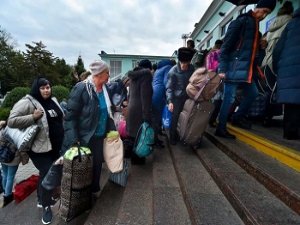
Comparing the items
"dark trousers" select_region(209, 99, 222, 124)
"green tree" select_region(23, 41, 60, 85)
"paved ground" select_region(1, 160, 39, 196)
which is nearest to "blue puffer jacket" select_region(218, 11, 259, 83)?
"dark trousers" select_region(209, 99, 222, 124)

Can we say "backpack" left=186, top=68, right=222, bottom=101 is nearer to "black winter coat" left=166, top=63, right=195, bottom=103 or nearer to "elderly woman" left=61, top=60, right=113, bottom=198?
"black winter coat" left=166, top=63, right=195, bottom=103

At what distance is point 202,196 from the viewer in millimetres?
2715

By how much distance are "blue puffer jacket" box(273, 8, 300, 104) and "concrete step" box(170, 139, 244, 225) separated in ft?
4.23

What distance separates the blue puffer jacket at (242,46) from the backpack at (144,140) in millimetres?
1421

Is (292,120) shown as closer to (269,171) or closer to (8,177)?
(269,171)

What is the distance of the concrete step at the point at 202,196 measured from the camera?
2305mm

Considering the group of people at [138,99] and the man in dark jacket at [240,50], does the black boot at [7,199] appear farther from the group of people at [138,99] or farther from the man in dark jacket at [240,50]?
the man in dark jacket at [240,50]

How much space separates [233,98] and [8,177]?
12.6 ft

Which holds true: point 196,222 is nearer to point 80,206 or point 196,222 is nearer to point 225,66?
point 80,206

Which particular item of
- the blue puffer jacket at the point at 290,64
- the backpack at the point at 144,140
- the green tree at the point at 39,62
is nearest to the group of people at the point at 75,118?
the backpack at the point at 144,140

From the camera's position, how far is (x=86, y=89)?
297cm

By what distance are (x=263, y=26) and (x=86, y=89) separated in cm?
583

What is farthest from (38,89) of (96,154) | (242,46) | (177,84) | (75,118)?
(242,46)

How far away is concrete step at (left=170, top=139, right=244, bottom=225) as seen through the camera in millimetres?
2305
